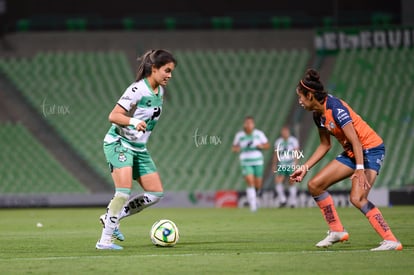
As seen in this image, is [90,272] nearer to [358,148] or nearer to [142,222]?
[358,148]

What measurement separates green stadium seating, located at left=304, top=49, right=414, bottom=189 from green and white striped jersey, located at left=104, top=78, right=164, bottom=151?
50.8 feet

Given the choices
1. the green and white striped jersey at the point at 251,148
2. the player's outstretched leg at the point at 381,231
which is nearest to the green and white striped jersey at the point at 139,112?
the player's outstretched leg at the point at 381,231

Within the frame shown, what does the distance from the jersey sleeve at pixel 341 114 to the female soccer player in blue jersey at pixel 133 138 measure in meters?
2.06

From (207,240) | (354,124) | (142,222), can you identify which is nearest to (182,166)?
(142,222)

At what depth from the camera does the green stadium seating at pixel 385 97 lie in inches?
1046

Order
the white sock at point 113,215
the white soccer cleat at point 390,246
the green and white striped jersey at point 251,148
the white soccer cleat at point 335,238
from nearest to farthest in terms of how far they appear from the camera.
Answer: the white soccer cleat at point 390,246, the white sock at point 113,215, the white soccer cleat at point 335,238, the green and white striped jersey at point 251,148

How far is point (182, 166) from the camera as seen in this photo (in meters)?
Result: 27.3

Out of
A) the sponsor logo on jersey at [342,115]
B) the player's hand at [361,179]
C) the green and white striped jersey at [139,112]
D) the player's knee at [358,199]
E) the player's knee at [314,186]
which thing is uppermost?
the green and white striped jersey at [139,112]

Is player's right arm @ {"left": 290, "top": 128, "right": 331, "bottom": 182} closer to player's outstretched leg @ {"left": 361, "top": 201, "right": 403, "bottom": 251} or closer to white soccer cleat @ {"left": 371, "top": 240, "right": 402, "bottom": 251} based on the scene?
player's outstretched leg @ {"left": 361, "top": 201, "right": 403, "bottom": 251}

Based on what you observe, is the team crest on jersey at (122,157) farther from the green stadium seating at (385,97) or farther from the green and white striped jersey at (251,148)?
the green stadium seating at (385,97)

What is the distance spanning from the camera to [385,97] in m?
29.0

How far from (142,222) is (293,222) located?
118 inches

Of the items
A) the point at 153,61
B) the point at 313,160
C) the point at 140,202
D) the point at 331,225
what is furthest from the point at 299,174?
the point at 153,61

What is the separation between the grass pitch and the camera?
857cm
